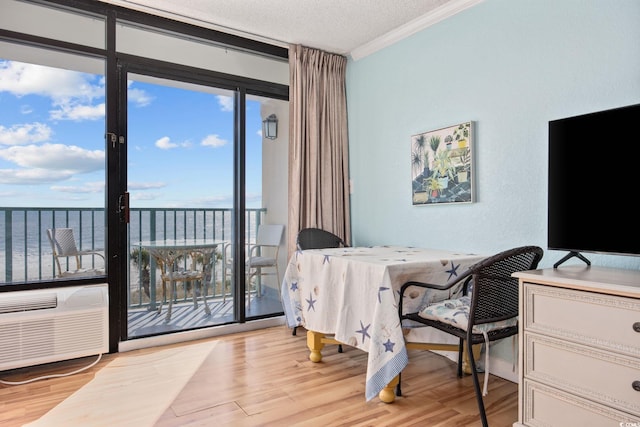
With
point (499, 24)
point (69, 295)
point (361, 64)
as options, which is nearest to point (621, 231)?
point (499, 24)

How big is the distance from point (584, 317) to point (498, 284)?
1.36 feet

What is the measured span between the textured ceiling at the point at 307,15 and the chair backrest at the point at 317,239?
1.67 m

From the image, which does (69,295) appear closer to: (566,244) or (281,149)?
(281,149)

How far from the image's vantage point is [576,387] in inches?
65.3

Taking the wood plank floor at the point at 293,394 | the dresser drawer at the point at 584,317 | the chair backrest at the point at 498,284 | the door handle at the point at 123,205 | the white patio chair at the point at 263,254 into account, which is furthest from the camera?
the white patio chair at the point at 263,254

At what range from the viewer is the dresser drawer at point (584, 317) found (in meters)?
1.51

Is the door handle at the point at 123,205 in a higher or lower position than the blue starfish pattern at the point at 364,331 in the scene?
higher

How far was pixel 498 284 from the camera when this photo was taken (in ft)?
6.58

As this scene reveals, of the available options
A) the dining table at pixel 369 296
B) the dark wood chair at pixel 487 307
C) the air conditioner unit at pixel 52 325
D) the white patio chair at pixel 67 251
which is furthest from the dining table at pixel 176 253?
the dark wood chair at pixel 487 307

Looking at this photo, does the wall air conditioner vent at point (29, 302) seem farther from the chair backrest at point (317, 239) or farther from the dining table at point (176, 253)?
the chair backrest at point (317, 239)

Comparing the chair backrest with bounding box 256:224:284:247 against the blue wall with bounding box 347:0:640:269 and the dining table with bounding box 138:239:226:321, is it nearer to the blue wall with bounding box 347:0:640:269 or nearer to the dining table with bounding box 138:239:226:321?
the dining table with bounding box 138:239:226:321

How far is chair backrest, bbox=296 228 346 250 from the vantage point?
11.5ft

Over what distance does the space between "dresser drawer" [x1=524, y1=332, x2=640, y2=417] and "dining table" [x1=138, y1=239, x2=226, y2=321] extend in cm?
258

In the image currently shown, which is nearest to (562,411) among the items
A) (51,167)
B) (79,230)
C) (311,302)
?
(311,302)
